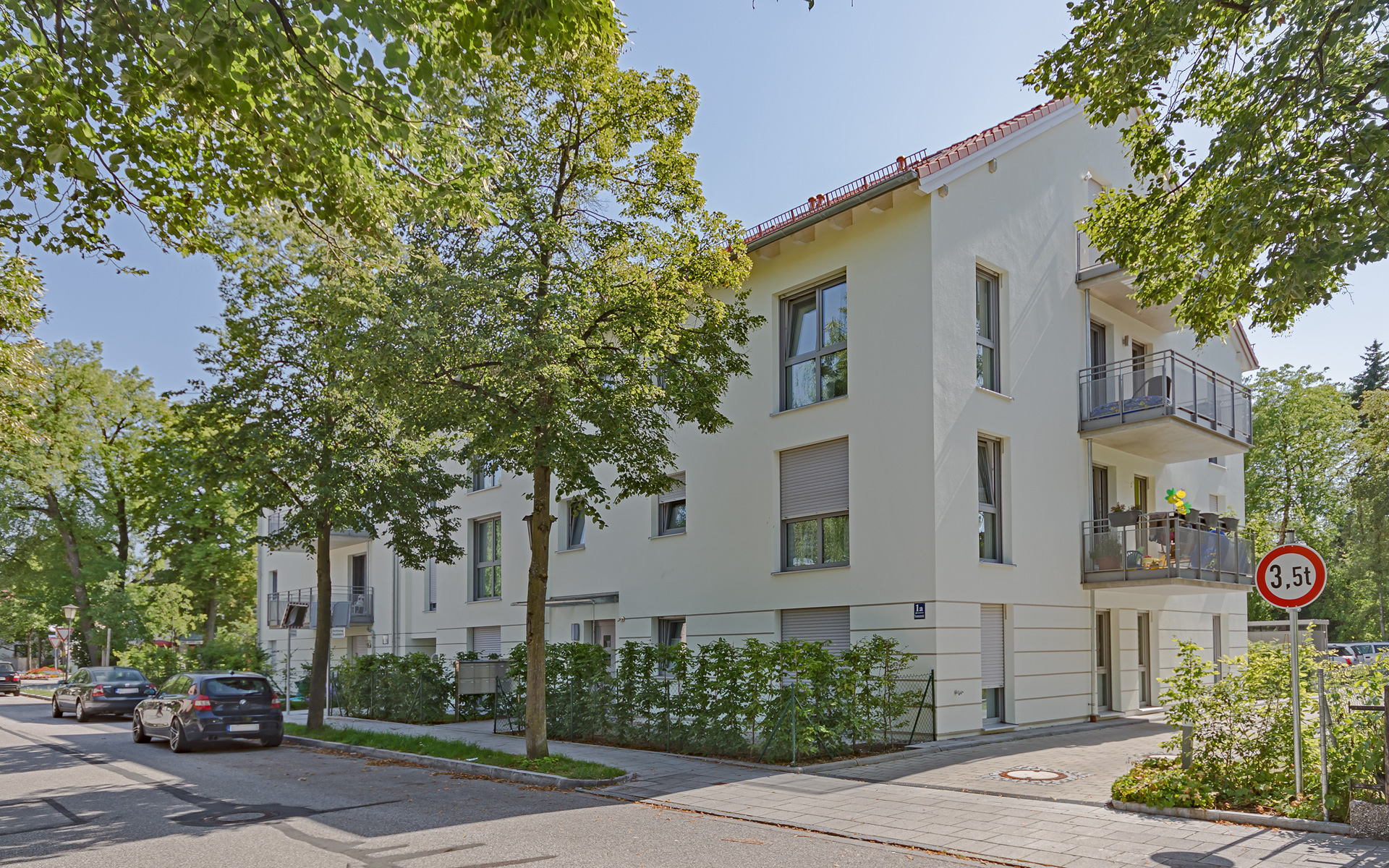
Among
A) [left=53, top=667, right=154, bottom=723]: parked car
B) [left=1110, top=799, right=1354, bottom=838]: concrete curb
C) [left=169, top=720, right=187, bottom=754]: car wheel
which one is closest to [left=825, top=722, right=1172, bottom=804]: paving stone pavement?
[left=1110, top=799, right=1354, bottom=838]: concrete curb

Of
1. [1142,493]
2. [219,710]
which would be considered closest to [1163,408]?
[1142,493]

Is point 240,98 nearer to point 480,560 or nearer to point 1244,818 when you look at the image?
point 1244,818

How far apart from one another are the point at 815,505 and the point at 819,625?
2079 mm

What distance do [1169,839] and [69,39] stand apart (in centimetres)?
1062

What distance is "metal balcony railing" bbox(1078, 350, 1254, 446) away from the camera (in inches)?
712

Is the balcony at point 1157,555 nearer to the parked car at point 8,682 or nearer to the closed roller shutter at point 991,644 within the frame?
the closed roller shutter at point 991,644

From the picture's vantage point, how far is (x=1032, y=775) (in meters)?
11.8

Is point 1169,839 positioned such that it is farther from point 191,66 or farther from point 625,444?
point 191,66

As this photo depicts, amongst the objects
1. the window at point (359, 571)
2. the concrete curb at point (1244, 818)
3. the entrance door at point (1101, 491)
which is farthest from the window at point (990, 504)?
the window at point (359, 571)

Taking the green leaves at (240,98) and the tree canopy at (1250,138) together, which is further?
the tree canopy at (1250,138)

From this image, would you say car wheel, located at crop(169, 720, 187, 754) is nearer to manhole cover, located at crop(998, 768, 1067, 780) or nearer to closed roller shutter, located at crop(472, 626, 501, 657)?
closed roller shutter, located at crop(472, 626, 501, 657)

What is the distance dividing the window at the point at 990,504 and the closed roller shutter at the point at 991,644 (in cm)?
86

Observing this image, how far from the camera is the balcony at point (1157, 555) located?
57.8 feet

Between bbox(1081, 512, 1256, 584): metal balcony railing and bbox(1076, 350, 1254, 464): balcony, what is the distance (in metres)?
1.66
